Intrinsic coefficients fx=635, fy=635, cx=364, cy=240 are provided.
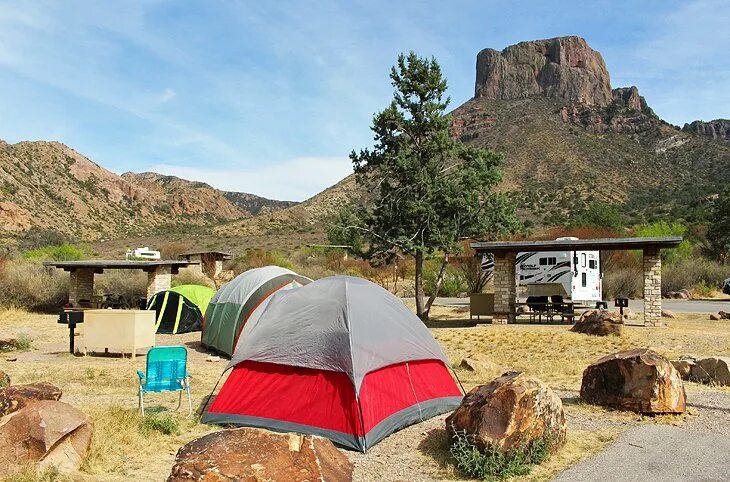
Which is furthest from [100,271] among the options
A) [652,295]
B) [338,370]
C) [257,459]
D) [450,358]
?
[257,459]

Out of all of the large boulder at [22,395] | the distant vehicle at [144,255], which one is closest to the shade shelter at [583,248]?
the large boulder at [22,395]

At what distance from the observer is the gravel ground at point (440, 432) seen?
21.3 ft

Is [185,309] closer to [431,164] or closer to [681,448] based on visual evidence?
[431,164]

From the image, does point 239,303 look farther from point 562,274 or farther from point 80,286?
point 562,274

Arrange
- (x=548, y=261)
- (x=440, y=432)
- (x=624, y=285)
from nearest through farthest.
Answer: (x=440, y=432), (x=548, y=261), (x=624, y=285)

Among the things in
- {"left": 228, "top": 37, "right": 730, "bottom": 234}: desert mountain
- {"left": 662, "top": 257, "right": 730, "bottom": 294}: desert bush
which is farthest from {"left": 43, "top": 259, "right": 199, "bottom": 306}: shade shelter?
{"left": 228, "top": 37, "right": 730, "bottom": 234}: desert mountain

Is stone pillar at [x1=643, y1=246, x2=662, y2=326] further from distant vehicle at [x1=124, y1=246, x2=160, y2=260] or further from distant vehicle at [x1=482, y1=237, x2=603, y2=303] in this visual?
distant vehicle at [x1=124, y1=246, x2=160, y2=260]

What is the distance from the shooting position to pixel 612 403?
8.86m

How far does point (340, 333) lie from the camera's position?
790 centimetres

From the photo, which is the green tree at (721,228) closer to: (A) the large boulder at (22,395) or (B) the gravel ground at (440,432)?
(B) the gravel ground at (440,432)

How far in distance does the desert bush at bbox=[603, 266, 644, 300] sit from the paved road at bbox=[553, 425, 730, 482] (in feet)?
84.3

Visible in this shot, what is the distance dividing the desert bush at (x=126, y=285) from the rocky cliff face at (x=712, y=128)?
7045 centimetres

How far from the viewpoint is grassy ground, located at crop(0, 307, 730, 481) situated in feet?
22.3

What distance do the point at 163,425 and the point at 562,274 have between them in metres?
19.9
